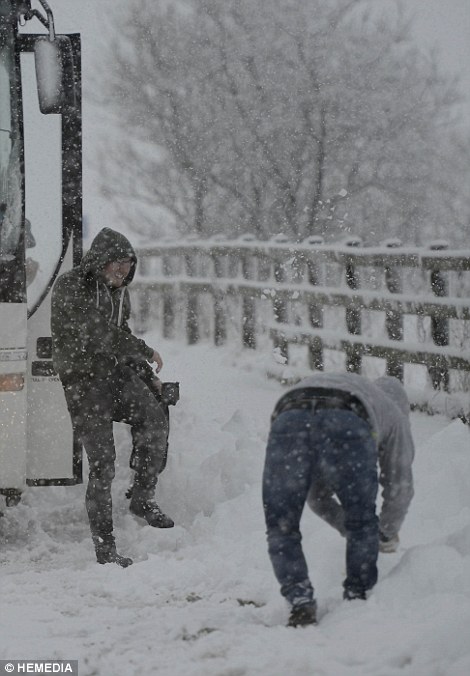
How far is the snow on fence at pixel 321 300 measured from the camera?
29.9 ft

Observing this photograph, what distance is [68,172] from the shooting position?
6.56 m

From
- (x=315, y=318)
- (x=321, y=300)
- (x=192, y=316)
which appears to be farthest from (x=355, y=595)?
(x=192, y=316)

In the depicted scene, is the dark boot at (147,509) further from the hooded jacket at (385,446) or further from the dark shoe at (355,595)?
the dark shoe at (355,595)

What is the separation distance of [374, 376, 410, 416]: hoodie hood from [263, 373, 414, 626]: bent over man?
0.92ft

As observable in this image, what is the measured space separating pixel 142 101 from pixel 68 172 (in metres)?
15.6

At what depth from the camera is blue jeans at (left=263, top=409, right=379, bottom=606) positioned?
14.0ft

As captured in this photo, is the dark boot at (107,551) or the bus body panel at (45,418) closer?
the dark boot at (107,551)

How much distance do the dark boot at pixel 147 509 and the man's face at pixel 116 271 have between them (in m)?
1.24

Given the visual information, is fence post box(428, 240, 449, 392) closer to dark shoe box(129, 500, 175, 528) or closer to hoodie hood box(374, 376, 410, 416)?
dark shoe box(129, 500, 175, 528)

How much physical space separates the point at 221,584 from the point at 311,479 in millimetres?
1181

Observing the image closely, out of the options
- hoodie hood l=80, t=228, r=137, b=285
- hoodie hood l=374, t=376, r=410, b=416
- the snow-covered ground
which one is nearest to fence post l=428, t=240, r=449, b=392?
the snow-covered ground

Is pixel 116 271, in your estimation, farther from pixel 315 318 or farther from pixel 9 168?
pixel 315 318

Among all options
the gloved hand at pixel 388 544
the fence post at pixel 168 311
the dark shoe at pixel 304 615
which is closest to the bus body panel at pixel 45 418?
the gloved hand at pixel 388 544

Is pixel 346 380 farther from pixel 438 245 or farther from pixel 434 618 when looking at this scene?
pixel 438 245
